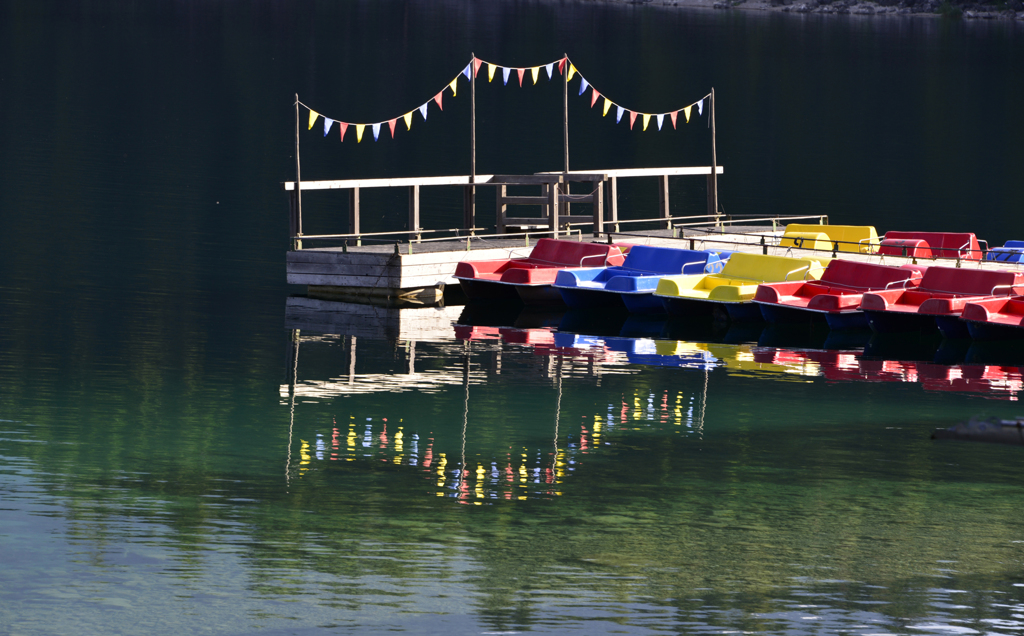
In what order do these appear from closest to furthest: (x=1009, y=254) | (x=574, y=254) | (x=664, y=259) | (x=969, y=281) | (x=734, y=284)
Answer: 1. (x=969, y=281)
2. (x=734, y=284)
3. (x=664, y=259)
4. (x=574, y=254)
5. (x=1009, y=254)

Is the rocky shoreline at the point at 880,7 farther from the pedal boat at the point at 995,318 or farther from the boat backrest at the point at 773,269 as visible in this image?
the pedal boat at the point at 995,318

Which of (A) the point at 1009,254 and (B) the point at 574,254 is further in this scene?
(A) the point at 1009,254

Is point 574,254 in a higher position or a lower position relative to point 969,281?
higher

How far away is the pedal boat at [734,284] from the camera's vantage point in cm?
2870

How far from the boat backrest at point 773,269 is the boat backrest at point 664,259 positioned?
0.80m

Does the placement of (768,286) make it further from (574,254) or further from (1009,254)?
(1009,254)

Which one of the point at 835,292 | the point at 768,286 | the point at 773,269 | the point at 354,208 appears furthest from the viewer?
the point at 354,208

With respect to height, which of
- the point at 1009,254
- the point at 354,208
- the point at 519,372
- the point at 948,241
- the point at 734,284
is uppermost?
the point at 354,208

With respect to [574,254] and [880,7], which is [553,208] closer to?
[574,254]

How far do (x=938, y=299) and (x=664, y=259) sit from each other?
676cm

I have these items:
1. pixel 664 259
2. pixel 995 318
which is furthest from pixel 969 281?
pixel 664 259

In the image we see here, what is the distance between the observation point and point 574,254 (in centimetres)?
3244

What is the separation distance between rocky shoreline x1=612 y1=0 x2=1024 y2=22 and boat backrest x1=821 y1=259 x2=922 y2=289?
4377 inches

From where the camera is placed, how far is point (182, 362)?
2345 centimetres
